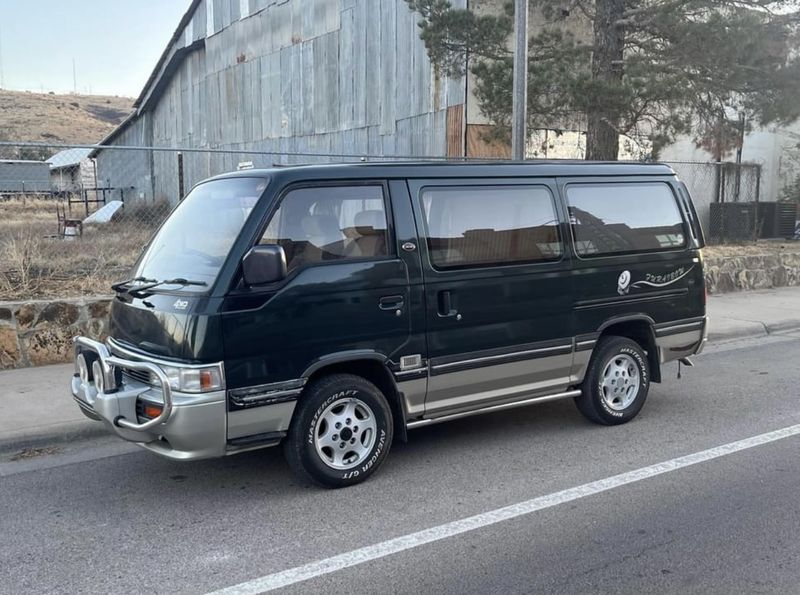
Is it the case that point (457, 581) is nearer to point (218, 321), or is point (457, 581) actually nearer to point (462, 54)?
point (218, 321)

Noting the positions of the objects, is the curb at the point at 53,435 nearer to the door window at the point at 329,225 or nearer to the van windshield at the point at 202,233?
the van windshield at the point at 202,233

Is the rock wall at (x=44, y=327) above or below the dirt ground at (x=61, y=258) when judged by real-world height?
below

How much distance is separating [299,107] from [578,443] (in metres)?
19.8

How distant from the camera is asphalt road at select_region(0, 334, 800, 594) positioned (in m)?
3.86

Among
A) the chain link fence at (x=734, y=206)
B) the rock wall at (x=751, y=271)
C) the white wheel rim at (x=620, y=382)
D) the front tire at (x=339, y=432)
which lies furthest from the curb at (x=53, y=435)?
the chain link fence at (x=734, y=206)

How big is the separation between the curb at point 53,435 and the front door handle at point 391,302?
2.71 m

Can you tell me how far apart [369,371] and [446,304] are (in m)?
0.72

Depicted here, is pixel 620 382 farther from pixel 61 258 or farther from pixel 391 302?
pixel 61 258

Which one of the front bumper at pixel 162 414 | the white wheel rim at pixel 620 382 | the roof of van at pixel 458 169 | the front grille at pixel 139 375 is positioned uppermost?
the roof of van at pixel 458 169

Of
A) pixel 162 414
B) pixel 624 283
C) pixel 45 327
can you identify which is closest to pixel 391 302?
pixel 162 414

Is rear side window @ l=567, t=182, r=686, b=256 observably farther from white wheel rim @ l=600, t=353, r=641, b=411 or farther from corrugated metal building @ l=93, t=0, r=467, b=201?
corrugated metal building @ l=93, t=0, r=467, b=201

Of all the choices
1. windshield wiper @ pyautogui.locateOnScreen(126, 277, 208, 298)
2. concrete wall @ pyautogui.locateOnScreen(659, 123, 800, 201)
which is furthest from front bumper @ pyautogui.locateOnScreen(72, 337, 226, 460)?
concrete wall @ pyautogui.locateOnScreen(659, 123, 800, 201)

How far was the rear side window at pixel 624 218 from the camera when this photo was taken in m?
6.14

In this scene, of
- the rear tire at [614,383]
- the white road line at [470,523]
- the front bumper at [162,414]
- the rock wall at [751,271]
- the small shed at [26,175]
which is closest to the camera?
the white road line at [470,523]
